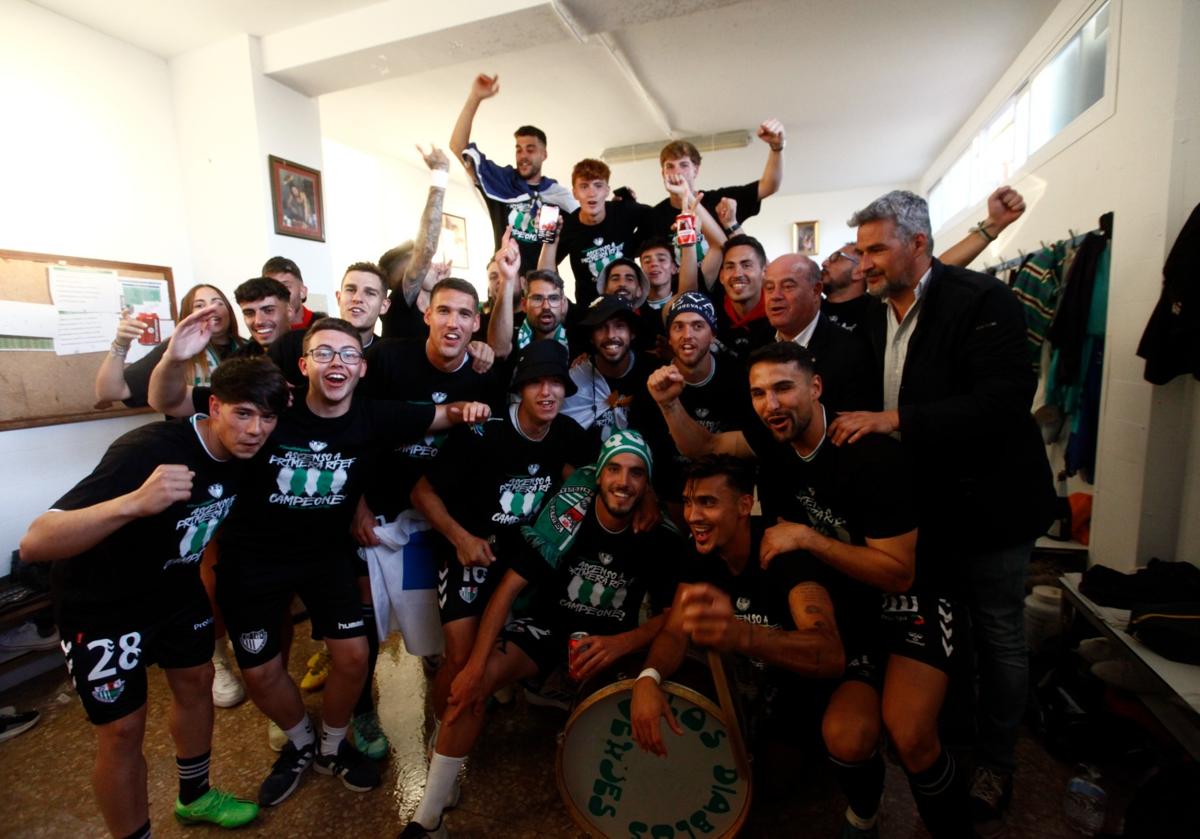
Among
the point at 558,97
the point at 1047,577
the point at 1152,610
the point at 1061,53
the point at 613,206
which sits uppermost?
the point at 558,97

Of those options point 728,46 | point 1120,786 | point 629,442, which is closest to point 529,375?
point 629,442

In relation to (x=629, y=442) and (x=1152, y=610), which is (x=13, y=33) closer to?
(x=629, y=442)

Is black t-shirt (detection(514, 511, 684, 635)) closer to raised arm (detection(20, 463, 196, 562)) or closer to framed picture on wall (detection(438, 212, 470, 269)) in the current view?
raised arm (detection(20, 463, 196, 562))

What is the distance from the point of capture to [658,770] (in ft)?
5.77

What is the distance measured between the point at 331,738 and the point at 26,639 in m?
2.26

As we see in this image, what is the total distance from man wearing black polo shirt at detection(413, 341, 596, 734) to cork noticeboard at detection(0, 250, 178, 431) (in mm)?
2589

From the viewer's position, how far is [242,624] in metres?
2.22

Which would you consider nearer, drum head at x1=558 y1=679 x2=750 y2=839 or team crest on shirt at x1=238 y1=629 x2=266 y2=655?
drum head at x1=558 y1=679 x2=750 y2=839

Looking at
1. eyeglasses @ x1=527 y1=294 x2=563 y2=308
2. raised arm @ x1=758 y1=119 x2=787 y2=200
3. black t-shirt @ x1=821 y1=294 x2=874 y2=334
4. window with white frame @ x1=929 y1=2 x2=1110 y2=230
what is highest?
window with white frame @ x1=929 y1=2 x2=1110 y2=230

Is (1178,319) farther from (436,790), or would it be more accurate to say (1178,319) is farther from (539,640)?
(436,790)

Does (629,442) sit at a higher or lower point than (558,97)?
lower

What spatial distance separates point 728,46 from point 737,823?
5944mm

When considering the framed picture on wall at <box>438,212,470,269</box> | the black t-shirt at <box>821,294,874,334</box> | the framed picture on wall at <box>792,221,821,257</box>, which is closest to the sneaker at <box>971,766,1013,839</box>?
the black t-shirt at <box>821,294,874,334</box>

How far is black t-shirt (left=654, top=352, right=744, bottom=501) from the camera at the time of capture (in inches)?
105
